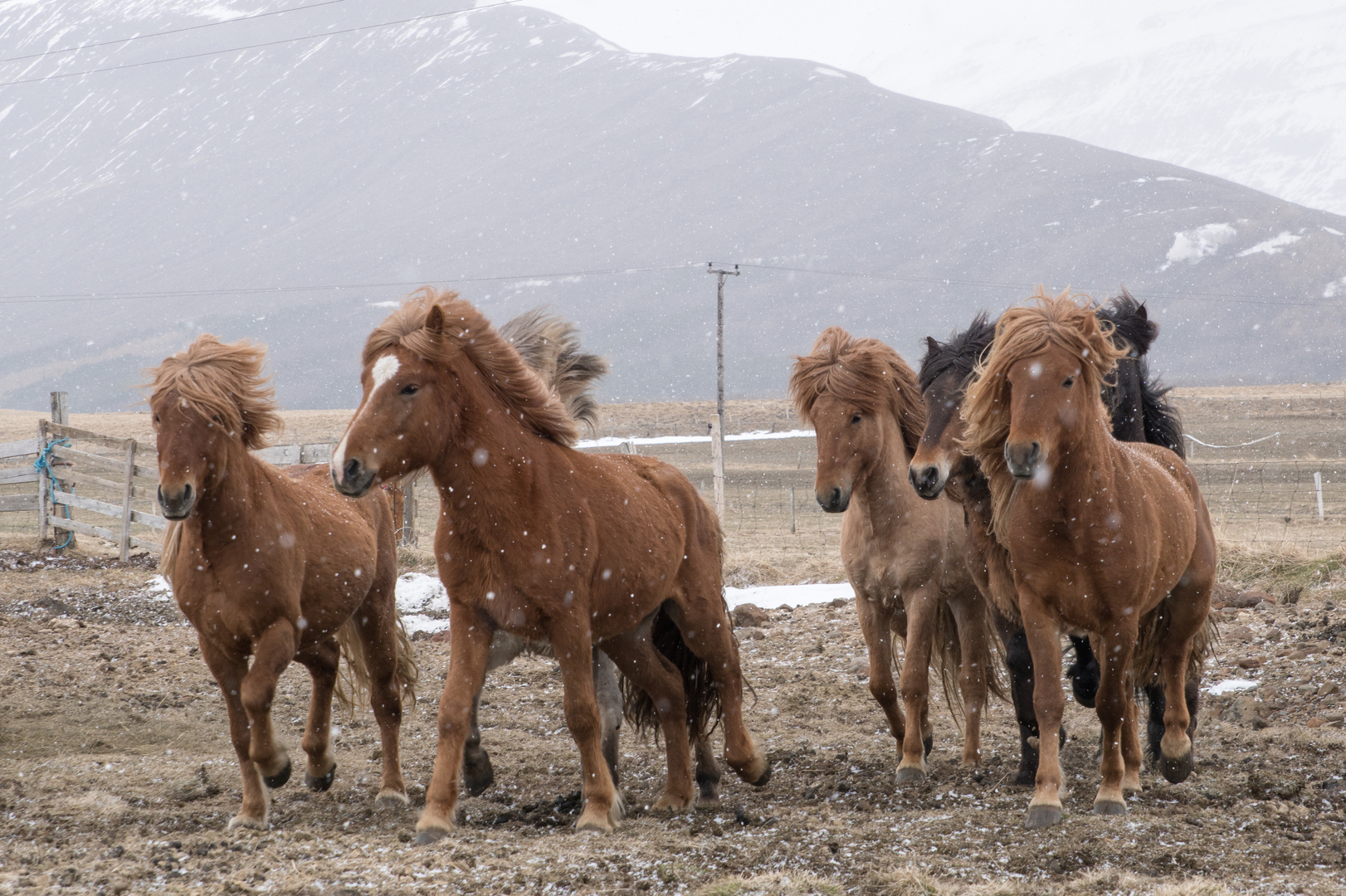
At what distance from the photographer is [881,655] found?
5.84 m

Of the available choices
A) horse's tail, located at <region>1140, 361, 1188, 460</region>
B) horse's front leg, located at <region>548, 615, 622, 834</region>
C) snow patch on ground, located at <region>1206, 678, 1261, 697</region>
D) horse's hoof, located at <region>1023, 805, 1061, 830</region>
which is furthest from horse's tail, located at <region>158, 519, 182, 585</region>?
snow patch on ground, located at <region>1206, 678, 1261, 697</region>

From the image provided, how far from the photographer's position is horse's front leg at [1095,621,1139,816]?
4.52 metres

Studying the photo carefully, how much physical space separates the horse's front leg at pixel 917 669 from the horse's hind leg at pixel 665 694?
3.95ft

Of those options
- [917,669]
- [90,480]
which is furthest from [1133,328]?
[90,480]

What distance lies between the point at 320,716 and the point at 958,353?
148 inches

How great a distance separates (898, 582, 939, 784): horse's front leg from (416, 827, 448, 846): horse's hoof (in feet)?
8.40

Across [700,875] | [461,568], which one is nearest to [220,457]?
[461,568]

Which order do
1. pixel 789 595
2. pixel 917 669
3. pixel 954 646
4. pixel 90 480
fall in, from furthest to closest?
pixel 90 480 → pixel 789 595 → pixel 954 646 → pixel 917 669

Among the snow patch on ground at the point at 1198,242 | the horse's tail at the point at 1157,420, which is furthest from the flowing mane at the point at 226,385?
the snow patch on ground at the point at 1198,242

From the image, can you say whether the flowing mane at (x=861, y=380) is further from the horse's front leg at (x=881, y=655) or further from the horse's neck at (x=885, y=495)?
the horse's front leg at (x=881, y=655)

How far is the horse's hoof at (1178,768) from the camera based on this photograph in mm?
5004

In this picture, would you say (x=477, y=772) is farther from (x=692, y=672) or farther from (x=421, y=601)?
(x=421, y=601)

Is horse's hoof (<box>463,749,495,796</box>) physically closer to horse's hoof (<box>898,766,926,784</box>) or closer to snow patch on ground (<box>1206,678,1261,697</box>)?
horse's hoof (<box>898,766,926,784</box>)

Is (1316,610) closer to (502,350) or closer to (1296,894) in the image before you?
(1296,894)
